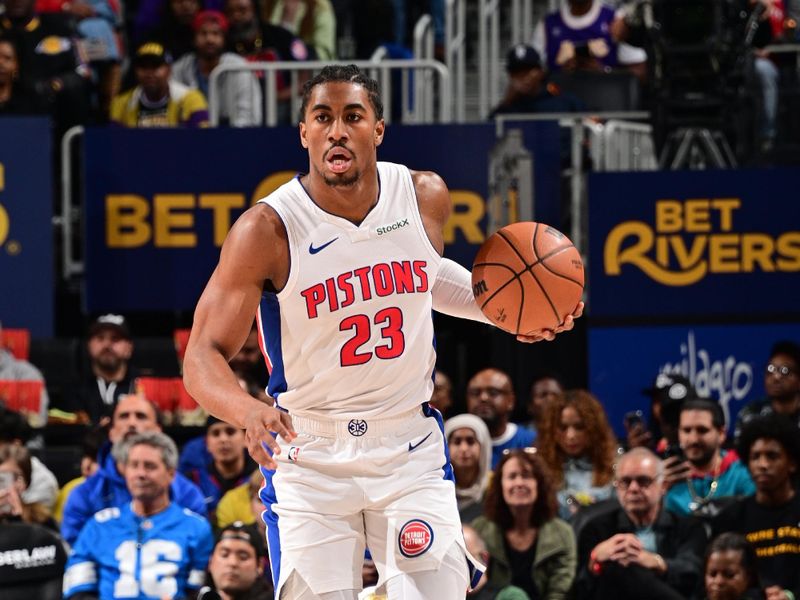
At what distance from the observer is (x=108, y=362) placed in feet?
37.7

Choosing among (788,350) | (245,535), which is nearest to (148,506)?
(245,535)

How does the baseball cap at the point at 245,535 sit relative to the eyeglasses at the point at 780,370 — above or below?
below

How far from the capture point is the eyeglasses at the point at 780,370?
11000mm

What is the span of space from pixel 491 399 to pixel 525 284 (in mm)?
4720

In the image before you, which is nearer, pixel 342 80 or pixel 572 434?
pixel 342 80

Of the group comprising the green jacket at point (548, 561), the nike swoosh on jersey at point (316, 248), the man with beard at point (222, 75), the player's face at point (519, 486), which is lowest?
the green jacket at point (548, 561)

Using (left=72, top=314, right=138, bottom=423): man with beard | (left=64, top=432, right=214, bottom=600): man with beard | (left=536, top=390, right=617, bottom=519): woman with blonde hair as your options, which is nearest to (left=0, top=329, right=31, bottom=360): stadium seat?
(left=72, top=314, right=138, bottom=423): man with beard

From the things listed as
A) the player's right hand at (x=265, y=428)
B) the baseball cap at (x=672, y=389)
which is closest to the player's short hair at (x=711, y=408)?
the baseball cap at (x=672, y=389)

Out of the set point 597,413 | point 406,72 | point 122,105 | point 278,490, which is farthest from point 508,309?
point 122,105

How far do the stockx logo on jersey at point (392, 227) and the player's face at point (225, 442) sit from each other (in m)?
4.55

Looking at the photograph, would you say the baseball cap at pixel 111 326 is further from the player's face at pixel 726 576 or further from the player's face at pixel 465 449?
the player's face at pixel 726 576

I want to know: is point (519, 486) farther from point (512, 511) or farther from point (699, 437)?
point (699, 437)

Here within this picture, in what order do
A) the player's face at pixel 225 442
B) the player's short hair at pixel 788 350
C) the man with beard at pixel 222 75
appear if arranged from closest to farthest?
the player's face at pixel 225 442 < the player's short hair at pixel 788 350 < the man with beard at pixel 222 75

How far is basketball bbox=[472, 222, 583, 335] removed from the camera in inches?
238
